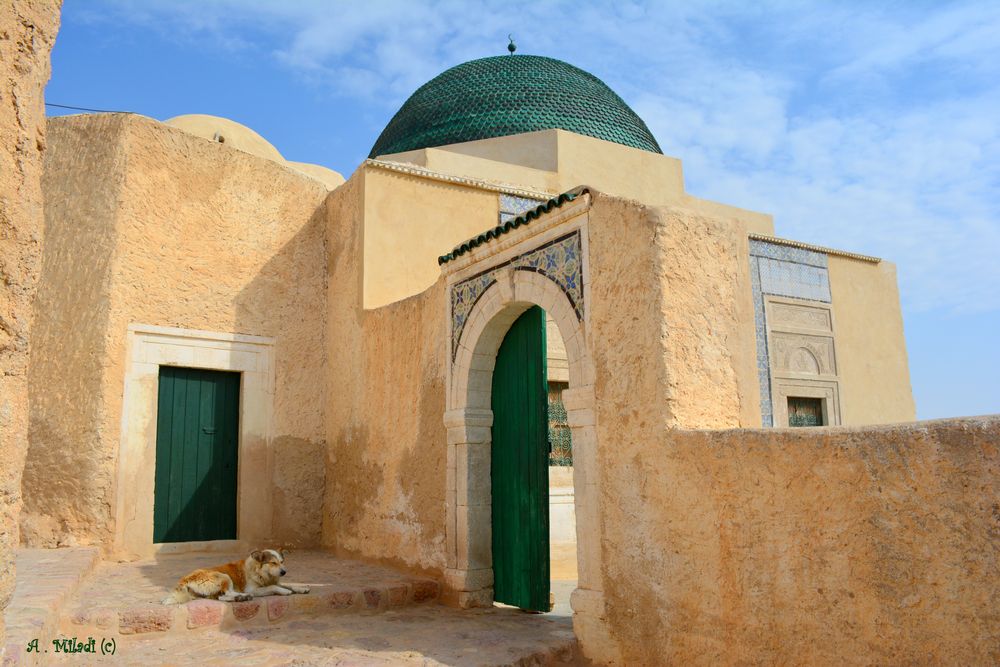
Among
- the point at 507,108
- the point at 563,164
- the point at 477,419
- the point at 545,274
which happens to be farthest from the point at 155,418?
the point at 507,108

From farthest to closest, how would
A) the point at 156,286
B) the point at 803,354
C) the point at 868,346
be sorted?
the point at 868,346 → the point at 803,354 → the point at 156,286

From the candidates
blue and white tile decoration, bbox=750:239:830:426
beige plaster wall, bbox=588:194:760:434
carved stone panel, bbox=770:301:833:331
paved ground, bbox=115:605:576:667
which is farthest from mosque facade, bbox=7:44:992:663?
carved stone panel, bbox=770:301:833:331

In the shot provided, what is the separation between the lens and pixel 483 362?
18.2 ft

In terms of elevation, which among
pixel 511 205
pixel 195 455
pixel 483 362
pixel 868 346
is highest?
pixel 511 205

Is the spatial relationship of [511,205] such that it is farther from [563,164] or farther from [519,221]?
[519,221]

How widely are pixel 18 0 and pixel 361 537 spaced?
5970mm

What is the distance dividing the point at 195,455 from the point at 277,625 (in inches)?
121

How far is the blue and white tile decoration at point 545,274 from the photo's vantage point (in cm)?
453

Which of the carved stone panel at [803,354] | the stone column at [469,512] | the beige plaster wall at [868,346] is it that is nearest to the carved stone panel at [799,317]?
the carved stone panel at [803,354]

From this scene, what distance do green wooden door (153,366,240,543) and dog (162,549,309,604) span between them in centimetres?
217

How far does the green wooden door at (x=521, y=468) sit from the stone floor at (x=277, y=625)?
25 centimetres

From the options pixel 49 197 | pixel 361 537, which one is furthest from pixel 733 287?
pixel 49 197

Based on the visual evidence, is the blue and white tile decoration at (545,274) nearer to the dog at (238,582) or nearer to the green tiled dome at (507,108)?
the dog at (238,582)

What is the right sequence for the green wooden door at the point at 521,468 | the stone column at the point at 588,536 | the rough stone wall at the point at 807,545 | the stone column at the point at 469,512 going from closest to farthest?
the rough stone wall at the point at 807,545
the stone column at the point at 588,536
the green wooden door at the point at 521,468
the stone column at the point at 469,512
